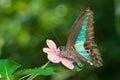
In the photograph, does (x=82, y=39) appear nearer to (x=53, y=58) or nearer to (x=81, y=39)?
(x=81, y=39)

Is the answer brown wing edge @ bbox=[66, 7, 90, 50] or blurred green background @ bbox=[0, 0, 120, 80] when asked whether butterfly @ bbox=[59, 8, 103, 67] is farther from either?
blurred green background @ bbox=[0, 0, 120, 80]

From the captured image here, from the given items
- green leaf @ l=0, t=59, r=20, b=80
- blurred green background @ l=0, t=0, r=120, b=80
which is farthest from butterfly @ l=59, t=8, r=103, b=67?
blurred green background @ l=0, t=0, r=120, b=80

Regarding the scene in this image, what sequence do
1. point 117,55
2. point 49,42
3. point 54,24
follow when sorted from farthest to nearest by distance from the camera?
point 54,24, point 117,55, point 49,42

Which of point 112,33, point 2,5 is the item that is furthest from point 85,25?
point 2,5

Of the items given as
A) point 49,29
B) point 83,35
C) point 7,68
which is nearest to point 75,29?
point 83,35

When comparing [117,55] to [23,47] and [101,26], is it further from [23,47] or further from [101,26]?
[23,47]

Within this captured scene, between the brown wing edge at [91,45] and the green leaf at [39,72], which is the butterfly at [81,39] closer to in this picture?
the brown wing edge at [91,45]
